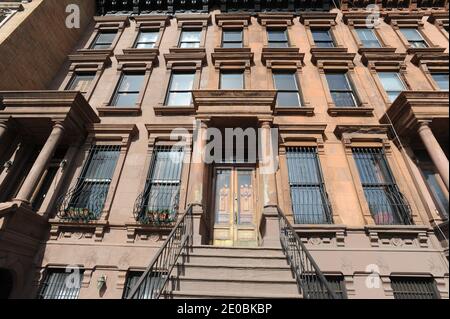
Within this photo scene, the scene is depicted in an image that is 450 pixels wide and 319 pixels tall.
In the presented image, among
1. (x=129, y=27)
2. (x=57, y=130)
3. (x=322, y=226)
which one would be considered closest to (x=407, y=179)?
(x=322, y=226)

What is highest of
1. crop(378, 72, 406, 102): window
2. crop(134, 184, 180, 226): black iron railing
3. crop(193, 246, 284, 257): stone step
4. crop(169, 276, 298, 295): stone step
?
crop(378, 72, 406, 102): window

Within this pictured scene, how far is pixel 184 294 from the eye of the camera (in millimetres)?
4457

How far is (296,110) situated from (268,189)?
3528 millimetres

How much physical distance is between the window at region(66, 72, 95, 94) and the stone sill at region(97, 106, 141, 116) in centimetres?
174

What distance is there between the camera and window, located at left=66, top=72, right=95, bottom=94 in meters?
10.4

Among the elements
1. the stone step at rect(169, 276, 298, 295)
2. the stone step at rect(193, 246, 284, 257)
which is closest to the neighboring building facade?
the stone step at rect(193, 246, 284, 257)

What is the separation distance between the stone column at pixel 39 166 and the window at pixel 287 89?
7.52 meters

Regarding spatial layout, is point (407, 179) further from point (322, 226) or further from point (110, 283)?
point (110, 283)

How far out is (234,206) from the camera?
313 inches

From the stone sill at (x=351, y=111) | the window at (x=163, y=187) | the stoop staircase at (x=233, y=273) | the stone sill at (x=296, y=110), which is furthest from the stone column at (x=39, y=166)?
the stone sill at (x=351, y=111)

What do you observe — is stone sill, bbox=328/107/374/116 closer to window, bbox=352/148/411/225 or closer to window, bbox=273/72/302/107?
window, bbox=273/72/302/107

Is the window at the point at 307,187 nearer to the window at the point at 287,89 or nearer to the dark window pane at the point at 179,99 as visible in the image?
the window at the point at 287,89

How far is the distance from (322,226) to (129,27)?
42.6 ft

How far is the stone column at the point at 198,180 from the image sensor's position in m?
6.50
